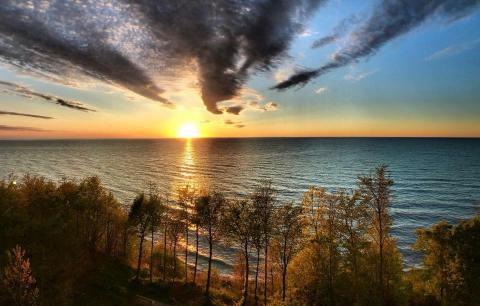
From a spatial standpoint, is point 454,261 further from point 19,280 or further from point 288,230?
point 19,280

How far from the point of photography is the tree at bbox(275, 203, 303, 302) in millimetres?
44438

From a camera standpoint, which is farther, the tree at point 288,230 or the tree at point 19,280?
the tree at point 288,230

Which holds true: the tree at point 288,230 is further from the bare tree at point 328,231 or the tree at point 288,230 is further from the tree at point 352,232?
the tree at point 352,232

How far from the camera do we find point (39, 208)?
5275 cm

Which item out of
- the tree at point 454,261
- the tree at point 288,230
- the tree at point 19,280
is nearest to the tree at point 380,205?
the tree at point 454,261

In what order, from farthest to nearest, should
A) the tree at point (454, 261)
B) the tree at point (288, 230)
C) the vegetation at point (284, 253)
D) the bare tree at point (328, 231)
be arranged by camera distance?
1. the tree at point (288, 230)
2. the bare tree at point (328, 231)
3. the vegetation at point (284, 253)
4. the tree at point (454, 261)

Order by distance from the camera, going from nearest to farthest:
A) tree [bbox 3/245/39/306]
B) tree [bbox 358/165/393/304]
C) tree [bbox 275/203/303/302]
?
tree [bbox 3/245/39/306]
tree [bbox 358/165/393/304]
tree [bbox 275/203/303/302]

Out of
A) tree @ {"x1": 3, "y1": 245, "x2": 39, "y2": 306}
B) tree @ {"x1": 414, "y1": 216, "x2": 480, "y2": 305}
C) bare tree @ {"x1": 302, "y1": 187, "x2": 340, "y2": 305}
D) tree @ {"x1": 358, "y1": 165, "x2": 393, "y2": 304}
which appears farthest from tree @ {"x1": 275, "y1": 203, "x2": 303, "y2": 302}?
tree @ {"x1": 3, "y1": 245, "x2": 39, "y2": 306}

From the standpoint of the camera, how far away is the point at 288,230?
44406mm

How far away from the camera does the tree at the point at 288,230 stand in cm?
4444

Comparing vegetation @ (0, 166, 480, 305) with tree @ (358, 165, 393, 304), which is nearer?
vegetation @ (0, 166, 480, 305)

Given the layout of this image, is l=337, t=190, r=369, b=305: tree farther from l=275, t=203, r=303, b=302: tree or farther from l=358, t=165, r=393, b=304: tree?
l=275, t=203, r=303, b=302: tree

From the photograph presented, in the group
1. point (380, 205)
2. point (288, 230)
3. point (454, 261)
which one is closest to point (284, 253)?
point (288, 230)

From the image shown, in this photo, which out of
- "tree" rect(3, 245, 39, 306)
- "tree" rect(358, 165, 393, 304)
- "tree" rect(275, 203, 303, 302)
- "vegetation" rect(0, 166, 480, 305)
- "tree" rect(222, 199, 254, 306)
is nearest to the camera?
"tree" rect(3, 245, 39, 306)
